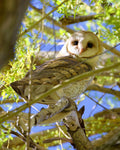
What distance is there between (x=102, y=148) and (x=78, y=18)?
8.85 feet

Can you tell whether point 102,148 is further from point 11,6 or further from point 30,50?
point 30,50

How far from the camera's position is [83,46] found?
265cm

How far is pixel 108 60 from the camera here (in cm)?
430

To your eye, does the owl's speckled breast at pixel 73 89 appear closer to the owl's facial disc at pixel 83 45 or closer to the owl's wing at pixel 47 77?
the owl's wing at pixel 47 77

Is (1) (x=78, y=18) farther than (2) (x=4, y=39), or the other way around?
(1) (x=78, y=18)

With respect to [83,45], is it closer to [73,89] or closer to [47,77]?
[73,89]

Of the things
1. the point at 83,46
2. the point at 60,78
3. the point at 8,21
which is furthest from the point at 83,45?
the point at 8,21

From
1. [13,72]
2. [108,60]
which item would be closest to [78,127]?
[13,72]

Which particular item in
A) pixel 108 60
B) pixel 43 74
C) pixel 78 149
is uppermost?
pixel 108 60

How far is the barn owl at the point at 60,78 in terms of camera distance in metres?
1.62

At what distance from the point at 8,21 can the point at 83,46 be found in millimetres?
2064

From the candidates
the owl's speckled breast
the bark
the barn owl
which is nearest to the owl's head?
the barn owl

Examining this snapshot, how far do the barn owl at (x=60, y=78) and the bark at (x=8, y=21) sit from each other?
0.59 metres

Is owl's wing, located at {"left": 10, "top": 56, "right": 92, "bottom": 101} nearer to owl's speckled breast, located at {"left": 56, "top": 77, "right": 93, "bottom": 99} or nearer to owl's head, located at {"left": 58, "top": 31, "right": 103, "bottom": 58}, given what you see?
owl's speckled breast, located at {"left": 56, "top": 77, "right": 93, "bottom": 99}
